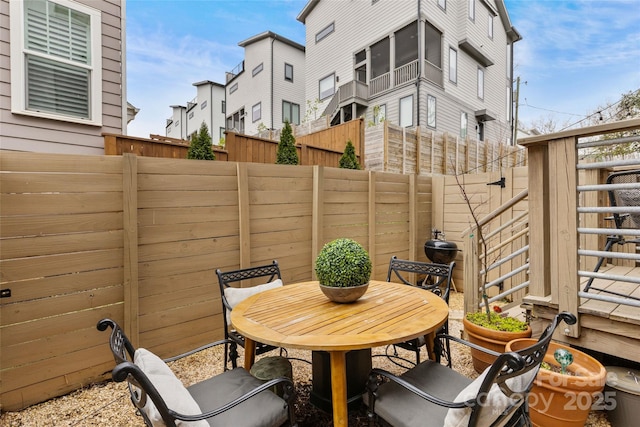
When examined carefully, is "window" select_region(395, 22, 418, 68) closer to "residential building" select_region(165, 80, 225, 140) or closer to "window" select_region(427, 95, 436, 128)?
"window" select_region(427, 95, 436, 128)

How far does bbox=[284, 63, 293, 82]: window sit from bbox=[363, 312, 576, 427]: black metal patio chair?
15619 millimetres

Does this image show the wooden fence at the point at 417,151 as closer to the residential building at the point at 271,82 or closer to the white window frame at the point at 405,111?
the white window frame at the point at 405,111

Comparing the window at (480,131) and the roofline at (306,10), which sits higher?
the roofline at (306,10)

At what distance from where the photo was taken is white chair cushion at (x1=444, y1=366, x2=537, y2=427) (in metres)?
1.19

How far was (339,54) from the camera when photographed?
12.3 m

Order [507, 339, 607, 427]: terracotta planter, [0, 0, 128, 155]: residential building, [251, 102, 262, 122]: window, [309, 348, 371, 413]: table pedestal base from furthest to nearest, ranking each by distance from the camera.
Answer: [251, 102, 262, 122]: window → [0, 0, 128, 155]: residential building → [309, 348, 371, 413]: table pedestal base → [507, 339, 607, 427]: terracotta planter

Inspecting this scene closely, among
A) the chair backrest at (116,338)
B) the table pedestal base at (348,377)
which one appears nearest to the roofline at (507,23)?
the table pedestal base at (348,377)

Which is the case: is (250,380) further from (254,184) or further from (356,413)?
(254,184)

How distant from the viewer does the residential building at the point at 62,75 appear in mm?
3332

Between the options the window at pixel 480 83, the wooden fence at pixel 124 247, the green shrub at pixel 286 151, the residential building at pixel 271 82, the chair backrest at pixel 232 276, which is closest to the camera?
the wooden fence at pixel 124 247

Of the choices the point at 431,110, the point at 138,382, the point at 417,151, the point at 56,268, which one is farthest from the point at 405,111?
the point at 138,382

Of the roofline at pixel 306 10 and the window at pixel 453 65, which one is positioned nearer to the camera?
the window at pixel 453 65

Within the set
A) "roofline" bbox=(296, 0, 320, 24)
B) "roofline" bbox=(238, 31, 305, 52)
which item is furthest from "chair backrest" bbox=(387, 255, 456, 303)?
"roofline" bbox=(238, 31, 305, 52)

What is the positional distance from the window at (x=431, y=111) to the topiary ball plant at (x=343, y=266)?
928 centimetres
